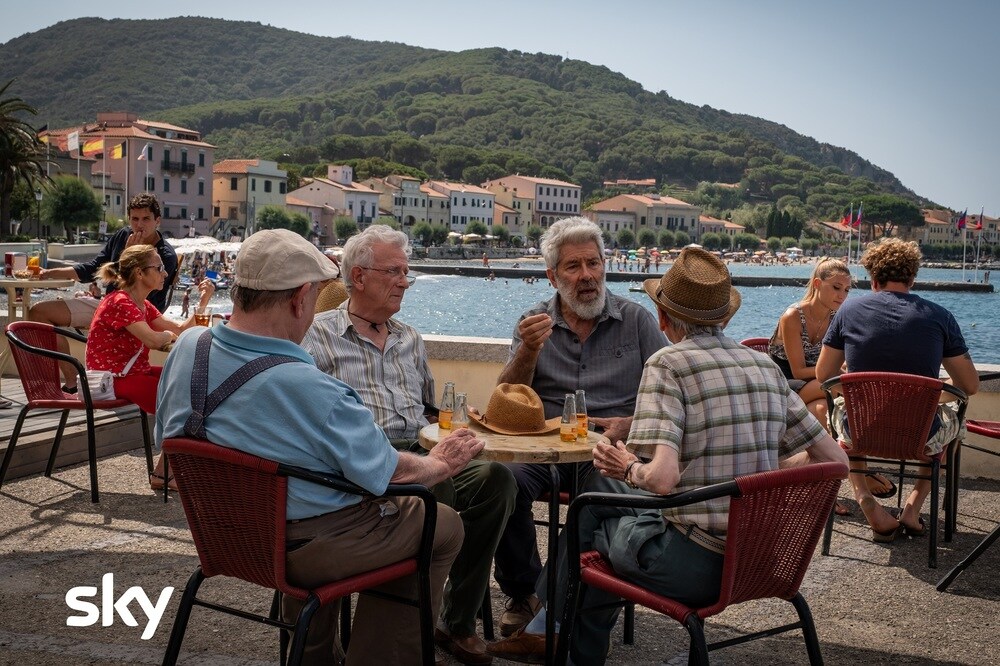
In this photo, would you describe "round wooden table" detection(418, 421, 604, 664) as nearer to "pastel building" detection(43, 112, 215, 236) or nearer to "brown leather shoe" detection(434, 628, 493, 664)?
"brown leather shoe" detection(434, 628, 493, 664)

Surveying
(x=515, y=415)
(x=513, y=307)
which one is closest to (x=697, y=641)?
(x=515, y=415)

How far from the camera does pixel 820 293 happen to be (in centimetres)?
554

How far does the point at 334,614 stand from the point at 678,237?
154m

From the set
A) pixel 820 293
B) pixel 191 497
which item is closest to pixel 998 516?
pixel 820 293

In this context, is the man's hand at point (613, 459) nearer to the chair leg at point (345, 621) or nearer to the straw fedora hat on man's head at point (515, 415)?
the straw fedora hat on man's head at point (515, 415)

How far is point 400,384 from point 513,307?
62.6 m

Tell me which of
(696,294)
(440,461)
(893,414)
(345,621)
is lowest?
(345,621)

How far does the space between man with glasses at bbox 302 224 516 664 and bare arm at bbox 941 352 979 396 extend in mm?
2296

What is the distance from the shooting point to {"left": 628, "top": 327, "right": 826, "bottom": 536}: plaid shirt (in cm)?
247

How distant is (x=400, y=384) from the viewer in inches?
143

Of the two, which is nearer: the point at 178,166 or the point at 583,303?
the point at 583,303

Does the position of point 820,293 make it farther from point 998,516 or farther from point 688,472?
point 688,472

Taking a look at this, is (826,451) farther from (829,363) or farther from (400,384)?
(829,363)

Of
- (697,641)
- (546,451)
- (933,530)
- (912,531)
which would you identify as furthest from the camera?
(912,531)
